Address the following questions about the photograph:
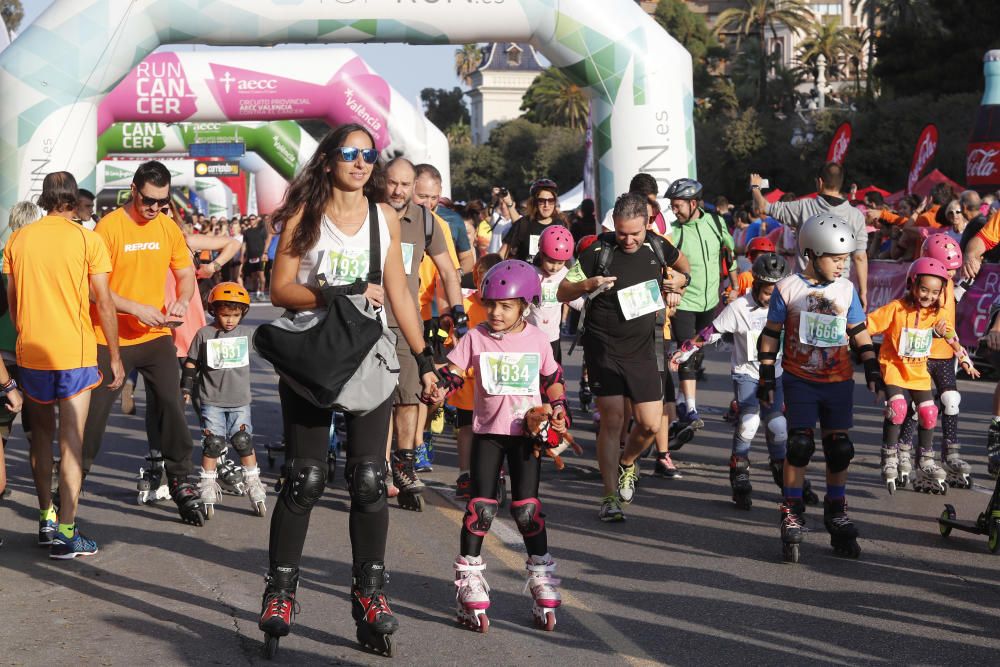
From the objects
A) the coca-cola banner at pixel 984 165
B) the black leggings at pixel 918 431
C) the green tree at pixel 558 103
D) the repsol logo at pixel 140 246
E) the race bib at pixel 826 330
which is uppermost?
the green tree at pixel 558 103

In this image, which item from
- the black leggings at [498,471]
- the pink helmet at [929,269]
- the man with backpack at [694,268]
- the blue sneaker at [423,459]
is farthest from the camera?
the man with backpack at [694,268]

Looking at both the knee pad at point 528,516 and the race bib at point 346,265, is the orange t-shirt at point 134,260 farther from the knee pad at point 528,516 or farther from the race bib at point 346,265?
the knee pad at point 528,516

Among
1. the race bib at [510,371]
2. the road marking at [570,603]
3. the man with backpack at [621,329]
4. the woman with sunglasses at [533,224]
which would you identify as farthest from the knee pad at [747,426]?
the race bib at [510,371]

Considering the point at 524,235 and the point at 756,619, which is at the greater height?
the point at 524,235

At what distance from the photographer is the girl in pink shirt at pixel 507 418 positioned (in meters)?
5.62

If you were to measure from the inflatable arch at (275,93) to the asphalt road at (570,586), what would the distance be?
12.8 meters

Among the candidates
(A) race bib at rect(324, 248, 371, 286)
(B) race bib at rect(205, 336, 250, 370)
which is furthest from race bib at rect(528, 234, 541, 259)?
(A) race bib at rect(324, 248, 371, 286)

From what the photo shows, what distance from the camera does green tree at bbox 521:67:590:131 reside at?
8694cm

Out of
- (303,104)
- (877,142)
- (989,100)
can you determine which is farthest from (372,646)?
(877,142)

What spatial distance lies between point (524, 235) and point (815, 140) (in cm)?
4175

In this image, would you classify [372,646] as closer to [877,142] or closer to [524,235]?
[524,235]

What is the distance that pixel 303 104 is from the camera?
2230 centimetres

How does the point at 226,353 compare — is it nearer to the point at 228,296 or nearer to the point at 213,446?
the point at 228,296

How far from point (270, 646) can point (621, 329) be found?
3579 mm
